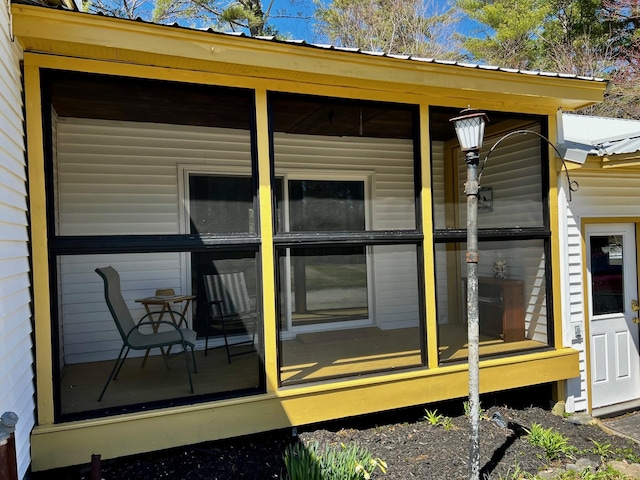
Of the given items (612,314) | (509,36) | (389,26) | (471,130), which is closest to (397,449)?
(471,130)

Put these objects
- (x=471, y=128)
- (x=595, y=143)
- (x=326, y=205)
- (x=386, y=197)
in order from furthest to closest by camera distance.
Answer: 1. (x=386, y=197)
2. (x=326, y=205)
3. (x=595, y=143)
4. (x=471, y=128)

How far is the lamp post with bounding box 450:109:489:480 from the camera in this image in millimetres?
2670

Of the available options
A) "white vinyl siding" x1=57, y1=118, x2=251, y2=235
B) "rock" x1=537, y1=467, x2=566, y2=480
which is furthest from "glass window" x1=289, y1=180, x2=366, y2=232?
"rock" x1=537, y1=467, x2=566, y2=480

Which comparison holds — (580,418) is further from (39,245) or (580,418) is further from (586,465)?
(39,245)

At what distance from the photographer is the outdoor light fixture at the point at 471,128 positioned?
2.65 metres

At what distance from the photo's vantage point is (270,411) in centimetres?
296

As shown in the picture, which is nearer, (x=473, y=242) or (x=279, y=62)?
(x=473, y=242)

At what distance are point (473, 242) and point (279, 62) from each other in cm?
175

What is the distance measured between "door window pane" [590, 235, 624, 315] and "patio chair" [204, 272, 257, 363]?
3565mm

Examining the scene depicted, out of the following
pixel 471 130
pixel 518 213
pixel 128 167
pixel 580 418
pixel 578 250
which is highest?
pixel 128 167

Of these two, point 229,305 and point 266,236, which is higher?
Result: point 266,236

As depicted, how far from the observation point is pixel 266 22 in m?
12.6

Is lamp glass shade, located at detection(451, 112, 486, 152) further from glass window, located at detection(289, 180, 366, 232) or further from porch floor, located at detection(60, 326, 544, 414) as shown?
glass window, located at detection(289, 180, 366, 232)

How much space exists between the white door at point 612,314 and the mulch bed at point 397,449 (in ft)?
2.84
